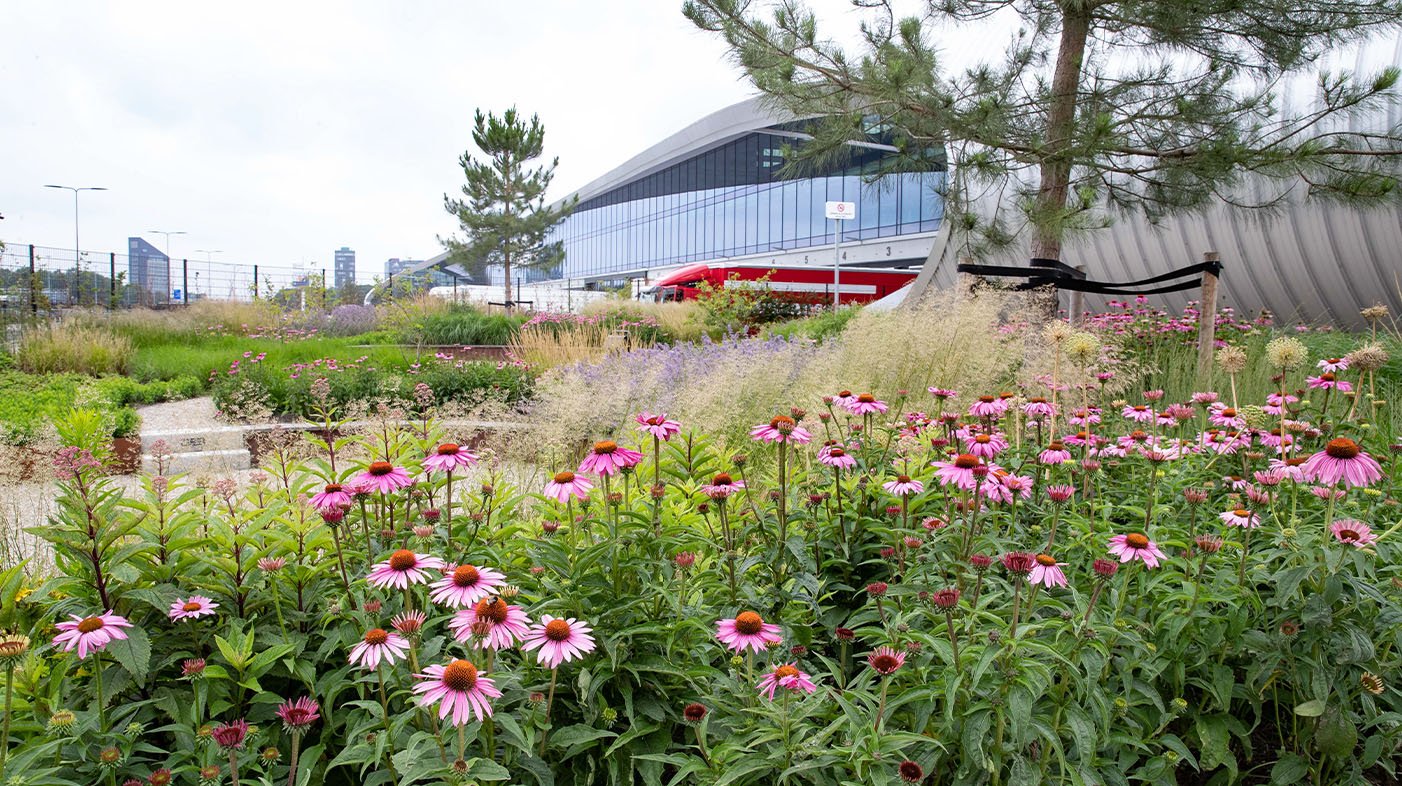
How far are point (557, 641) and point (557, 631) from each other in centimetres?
2

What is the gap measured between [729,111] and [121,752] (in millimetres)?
37277

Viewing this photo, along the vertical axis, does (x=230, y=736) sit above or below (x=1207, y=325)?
below

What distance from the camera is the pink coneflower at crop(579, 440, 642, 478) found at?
4.86ft

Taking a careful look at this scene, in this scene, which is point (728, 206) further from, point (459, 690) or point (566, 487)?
point (459, 690)

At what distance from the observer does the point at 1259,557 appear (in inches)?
66.3

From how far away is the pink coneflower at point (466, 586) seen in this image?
1.14m

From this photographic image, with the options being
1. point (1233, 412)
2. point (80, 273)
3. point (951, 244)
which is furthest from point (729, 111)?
point (1233, 412)

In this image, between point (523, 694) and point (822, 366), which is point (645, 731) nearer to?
point (523, 694)

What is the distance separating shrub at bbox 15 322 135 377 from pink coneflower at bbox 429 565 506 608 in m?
9.95

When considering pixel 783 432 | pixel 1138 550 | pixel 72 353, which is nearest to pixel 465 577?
pixel 783 432

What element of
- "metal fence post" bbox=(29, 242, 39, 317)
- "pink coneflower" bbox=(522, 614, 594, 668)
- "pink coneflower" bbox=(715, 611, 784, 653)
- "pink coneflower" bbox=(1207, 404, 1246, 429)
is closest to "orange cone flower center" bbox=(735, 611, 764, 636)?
"pink coneflower" bbox=(715, 611, 784, 653)

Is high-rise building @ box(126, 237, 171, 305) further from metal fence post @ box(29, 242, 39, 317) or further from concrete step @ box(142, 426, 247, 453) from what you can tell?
concrete step @ box(142, 426, 247, 453)

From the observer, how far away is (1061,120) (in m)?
6.70

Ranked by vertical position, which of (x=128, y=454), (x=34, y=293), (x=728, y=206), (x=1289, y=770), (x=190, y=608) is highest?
(x=728, y=206)
